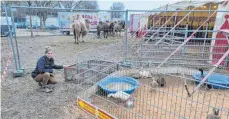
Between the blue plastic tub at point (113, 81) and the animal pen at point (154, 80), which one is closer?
the animal pen at point (154, 80)

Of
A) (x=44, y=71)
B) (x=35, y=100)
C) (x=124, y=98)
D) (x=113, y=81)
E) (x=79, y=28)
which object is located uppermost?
(x=79, y=28)

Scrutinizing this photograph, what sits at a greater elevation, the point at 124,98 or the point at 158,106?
the point at 124,98

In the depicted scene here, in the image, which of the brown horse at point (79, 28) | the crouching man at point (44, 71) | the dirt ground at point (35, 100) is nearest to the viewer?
the dirt ground at point (35, 100)

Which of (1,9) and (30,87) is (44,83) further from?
(1,9)

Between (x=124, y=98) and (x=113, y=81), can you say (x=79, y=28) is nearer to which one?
(x=113, y=81)

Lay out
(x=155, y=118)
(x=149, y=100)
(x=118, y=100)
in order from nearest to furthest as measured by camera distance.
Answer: (x=155, y=118) → (x=118, y=100) → (x=149, y=100)

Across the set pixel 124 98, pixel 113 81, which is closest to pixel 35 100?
pixel 113 81

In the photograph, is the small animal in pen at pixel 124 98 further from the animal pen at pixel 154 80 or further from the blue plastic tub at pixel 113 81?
the blue plastic tub at pixel 113 81

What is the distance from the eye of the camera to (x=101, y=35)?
31.6ft

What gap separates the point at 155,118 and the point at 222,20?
15.3ft

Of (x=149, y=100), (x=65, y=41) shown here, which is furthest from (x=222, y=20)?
(x=65, y=41)

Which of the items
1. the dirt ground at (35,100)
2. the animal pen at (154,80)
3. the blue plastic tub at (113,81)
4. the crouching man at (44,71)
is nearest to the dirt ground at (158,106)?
the animal pen at (154,80)

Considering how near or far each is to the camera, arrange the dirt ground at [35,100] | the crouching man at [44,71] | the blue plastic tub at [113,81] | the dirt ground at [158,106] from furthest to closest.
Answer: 1. the crouching man at [44,71]
2. the blue plastic tub at [113,81]
3. the dirt ground at [35,100]
4. the dirt ground at [158,106]

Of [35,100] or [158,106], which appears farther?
[35,100]
